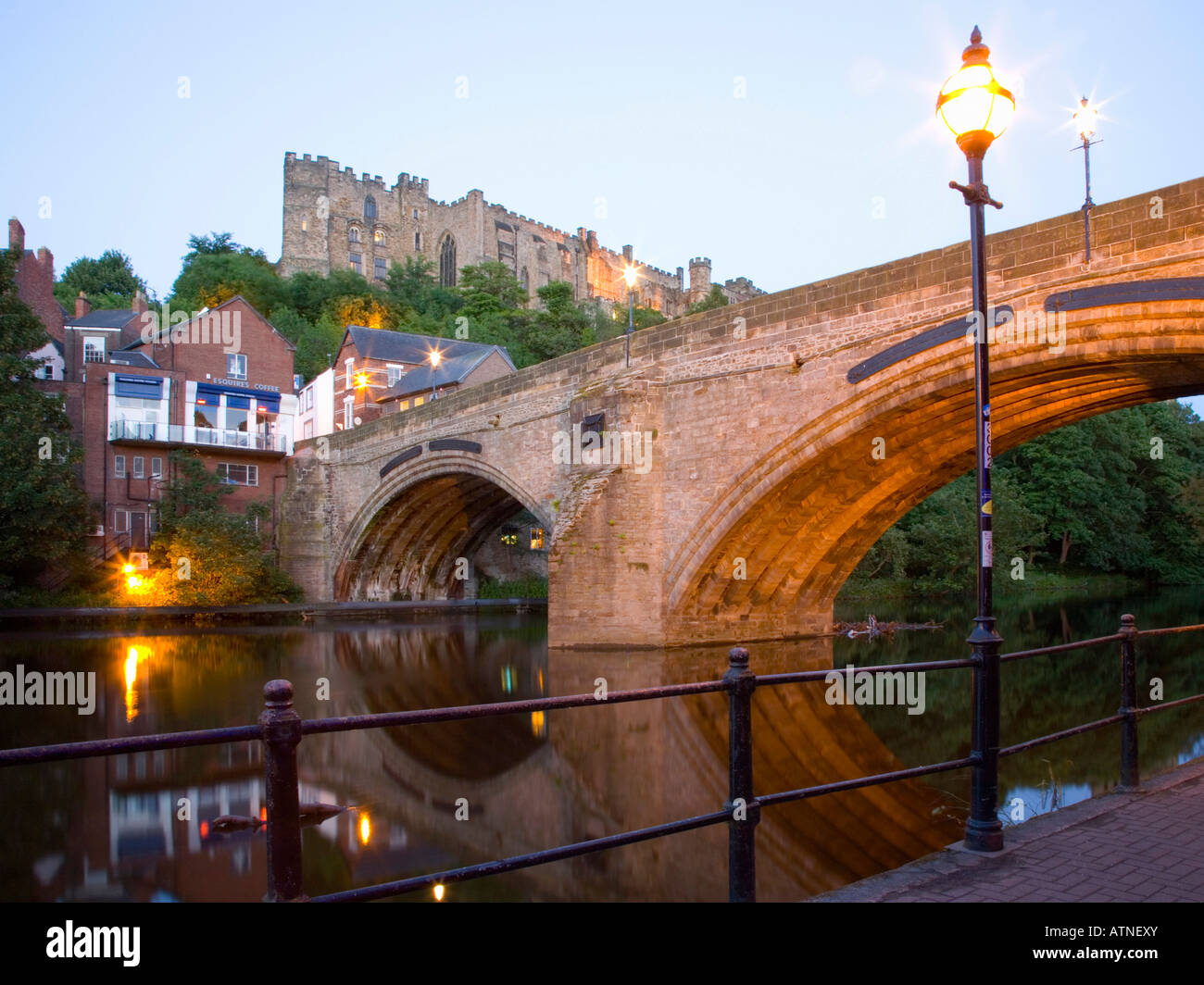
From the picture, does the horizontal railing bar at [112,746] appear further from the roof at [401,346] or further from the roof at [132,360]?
the roof at [401,346]

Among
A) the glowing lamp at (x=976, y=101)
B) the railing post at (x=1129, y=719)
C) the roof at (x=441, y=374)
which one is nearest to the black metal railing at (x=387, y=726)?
the railing post at (x=1129, y=719)

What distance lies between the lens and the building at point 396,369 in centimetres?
3488

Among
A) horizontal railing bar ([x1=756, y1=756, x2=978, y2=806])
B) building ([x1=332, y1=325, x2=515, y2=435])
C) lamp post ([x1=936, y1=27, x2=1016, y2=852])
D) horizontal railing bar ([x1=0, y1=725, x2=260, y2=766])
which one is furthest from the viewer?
building ([x1=332, y1=325, x2=515, y2=435])

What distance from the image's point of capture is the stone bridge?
9.77 m

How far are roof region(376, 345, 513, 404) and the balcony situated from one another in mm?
5630

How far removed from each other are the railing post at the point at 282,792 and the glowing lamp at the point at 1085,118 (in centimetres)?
891

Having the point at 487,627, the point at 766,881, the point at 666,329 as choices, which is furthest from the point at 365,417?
the point at 766,881

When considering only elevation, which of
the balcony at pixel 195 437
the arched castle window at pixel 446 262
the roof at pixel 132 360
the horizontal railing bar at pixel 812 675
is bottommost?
the horizontal railing bar at pixel 812 675

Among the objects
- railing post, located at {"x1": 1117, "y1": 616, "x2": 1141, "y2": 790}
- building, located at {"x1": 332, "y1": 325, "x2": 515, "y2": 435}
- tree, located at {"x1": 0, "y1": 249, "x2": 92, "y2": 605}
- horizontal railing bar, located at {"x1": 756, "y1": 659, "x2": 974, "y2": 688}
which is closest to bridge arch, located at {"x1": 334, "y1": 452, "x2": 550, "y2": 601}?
building, located at {"x1": 332, "y1": 325, "x2": 515, "y2": 435}

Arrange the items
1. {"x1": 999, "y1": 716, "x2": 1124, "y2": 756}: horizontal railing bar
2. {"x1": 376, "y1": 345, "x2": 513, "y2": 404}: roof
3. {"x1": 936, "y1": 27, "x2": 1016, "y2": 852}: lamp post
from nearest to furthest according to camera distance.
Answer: {"x1": 936, "y1": 27, "x2": 1016, "y2": 852}: lamp post
{"x1": 999, "y1": 716, "x2": 1124, "y2": 756}: horizontal railing bar
{"x1": 376, "y1": 345, "x2": 513, "y2": 404}: roof

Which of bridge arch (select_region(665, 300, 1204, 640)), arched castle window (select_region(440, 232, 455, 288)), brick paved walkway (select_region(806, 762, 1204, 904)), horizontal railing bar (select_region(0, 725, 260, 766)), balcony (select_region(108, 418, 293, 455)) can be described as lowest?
brick paved walkway (select_region(806, 762, 1204, 904))

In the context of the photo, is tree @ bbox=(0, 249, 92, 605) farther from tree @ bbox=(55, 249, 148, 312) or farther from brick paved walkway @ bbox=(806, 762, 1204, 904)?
tree @ bbox=(55, 249, 148, 312)

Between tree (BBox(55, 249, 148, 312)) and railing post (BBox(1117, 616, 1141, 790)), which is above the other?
tree (BBox(55, 249, 148, 312))
